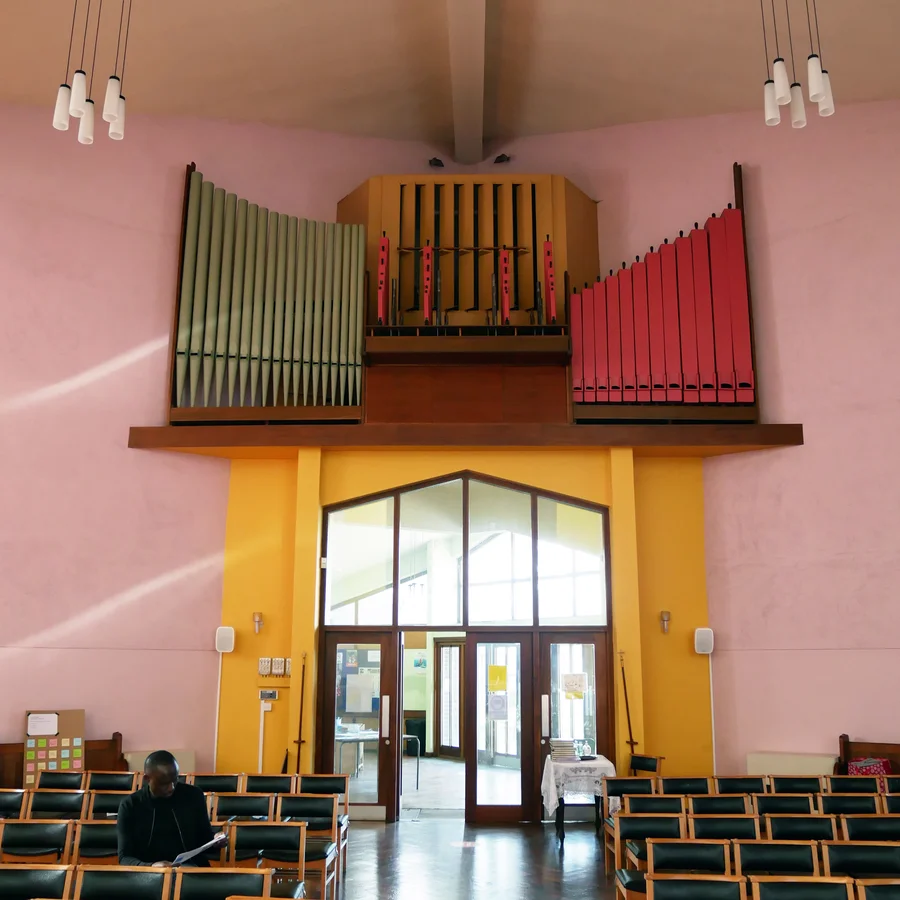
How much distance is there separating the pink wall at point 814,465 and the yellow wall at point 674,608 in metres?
0.19

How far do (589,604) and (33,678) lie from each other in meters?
5.85

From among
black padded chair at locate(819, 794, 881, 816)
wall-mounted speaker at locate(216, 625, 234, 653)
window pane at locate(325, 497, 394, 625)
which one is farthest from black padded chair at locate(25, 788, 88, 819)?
black padded chair at locate(819, 794, 881, 816)

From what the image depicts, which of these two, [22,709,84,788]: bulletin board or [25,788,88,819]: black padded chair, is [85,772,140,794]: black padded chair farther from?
[22,709,84,788]: bulletin board

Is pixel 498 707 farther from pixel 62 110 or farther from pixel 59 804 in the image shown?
pixel 62 110

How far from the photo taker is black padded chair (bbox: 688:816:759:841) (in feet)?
18.8

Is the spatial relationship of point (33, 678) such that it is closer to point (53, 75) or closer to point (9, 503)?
point (9, 503)

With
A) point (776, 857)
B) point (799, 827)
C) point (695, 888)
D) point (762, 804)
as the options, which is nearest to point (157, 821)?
point (695, 888)

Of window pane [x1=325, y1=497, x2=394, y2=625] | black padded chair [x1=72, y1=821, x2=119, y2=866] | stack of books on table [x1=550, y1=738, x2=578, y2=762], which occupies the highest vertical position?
window pane [x1=325, y1=497, x2=394, y2=625]

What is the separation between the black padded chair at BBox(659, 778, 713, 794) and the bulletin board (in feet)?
18.4

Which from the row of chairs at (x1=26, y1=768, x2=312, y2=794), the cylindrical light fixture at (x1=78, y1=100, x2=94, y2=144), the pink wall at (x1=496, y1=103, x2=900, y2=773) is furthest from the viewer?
the pink wall at (x1=496, y1=103, x2=900, y2=773)

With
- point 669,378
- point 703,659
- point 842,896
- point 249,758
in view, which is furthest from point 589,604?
point 842,896

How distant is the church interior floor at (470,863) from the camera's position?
21.9 feet

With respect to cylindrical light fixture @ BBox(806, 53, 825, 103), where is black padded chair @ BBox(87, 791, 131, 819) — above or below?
below

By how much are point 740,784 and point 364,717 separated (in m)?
4.09
